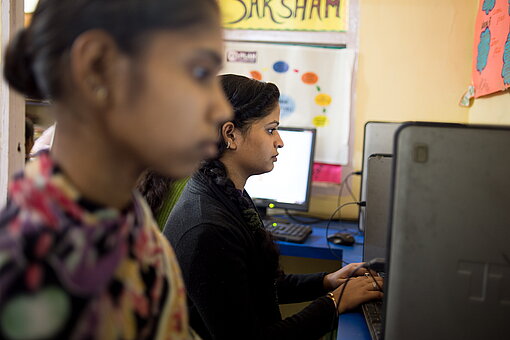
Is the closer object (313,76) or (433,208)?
(433,208)

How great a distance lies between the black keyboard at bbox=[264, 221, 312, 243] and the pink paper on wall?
42cm

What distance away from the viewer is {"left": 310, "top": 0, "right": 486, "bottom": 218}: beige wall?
78.7 inches

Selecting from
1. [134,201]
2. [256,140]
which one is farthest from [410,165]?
[256,140]

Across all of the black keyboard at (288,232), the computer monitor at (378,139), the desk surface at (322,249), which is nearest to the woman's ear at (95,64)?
the desk surface at (322,249)

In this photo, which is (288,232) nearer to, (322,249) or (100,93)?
(322,249)

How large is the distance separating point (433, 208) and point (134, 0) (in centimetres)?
49

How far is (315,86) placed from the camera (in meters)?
2.15

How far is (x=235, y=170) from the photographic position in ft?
3.51

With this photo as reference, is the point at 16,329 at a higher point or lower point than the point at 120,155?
lower

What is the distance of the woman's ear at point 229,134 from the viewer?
3.39 ft

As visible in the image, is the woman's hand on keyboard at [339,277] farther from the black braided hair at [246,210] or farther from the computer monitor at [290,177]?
the computer monitor at [290,177]

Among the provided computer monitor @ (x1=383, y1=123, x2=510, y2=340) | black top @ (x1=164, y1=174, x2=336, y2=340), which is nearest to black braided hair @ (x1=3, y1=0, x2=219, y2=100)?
computer monitor @ (x1=383, y1=123, x2=510, y2=340)

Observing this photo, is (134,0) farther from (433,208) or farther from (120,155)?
(433,208)

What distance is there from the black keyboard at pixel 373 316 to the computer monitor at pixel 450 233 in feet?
0.59
